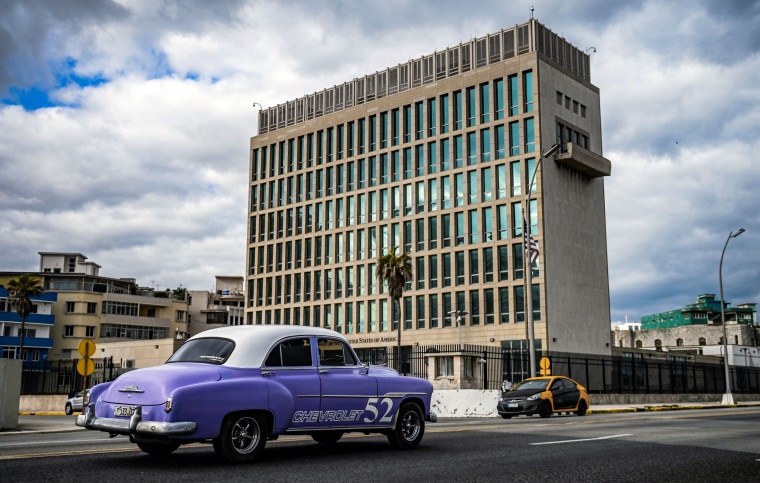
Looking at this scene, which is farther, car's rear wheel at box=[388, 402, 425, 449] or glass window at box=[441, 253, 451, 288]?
glass window at box=[441, 253, 451, 288]

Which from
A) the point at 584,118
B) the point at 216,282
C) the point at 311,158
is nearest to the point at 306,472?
the point at 584,118

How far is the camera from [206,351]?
359 inches

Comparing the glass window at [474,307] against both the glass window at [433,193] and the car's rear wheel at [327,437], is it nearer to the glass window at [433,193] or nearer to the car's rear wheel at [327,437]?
the glass window at [433,193]

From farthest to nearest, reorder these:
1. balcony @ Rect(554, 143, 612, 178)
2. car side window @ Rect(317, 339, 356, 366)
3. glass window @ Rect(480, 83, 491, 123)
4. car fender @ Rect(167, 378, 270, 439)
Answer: glass window @ Rect(480, 83, 491, 123) → balcony @ Rect(554, 143, 612, 178) → car side window @ Rect(317, 339, 356, 366) → car fender @ Rect(167, 378, 270, 439)

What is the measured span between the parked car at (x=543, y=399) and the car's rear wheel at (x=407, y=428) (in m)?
14.5

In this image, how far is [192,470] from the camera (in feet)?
25.4

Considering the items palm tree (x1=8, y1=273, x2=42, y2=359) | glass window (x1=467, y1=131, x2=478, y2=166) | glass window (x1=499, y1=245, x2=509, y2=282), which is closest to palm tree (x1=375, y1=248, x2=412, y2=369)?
glass window (x1=499, y1=245, x2=509, y2=282)

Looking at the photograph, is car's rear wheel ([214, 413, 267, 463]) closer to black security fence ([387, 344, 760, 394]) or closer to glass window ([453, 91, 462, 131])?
black security fence ([387, 344, 760, 394])

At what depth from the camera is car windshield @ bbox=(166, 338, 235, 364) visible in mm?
8938

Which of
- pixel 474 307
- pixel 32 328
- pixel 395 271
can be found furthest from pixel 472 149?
pixel 32 328

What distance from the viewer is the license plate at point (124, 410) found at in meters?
8.15

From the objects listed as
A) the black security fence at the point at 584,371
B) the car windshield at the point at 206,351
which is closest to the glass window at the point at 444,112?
the black security fence at the point at 584,371

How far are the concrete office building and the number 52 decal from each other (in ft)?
148

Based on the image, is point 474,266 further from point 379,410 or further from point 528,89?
point 379,410
